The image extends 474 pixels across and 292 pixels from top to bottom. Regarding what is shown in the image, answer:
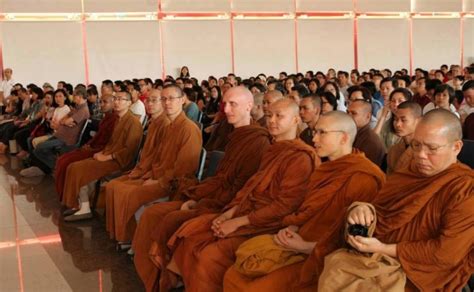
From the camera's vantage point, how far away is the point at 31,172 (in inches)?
356

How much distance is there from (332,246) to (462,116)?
3945 mm

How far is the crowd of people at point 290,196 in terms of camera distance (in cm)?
253

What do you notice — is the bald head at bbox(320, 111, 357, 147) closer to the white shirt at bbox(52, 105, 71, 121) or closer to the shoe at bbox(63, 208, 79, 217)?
the shoe at bbox(63, 208, 79, 217)

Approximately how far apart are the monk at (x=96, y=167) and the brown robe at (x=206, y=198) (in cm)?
195

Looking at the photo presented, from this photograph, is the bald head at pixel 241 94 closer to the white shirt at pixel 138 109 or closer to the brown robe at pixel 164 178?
the brown robe at pixel 164 178

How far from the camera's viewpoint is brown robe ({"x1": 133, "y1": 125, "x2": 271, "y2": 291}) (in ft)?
13.3

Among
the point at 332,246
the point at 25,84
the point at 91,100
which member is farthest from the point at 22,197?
the point at 25,84

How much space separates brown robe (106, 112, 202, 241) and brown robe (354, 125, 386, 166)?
1.35 m

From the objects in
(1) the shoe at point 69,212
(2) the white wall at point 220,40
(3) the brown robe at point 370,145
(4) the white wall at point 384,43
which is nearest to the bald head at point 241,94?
(3) the brown robe at point 370,145

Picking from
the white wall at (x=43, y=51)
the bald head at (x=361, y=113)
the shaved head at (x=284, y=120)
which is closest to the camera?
the shaved head at (x=284, y=120)

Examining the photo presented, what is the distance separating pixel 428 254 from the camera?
2479mm

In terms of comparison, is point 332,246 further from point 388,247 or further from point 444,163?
point 444,163

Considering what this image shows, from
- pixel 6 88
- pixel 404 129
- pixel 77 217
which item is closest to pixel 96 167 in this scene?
pixel 77 217

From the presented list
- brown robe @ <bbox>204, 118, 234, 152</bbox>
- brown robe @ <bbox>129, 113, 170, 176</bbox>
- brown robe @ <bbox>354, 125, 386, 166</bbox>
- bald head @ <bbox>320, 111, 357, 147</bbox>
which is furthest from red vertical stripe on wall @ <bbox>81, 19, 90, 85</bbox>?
bald head @ <bbox>320, 111, 357, 147</bbox>
